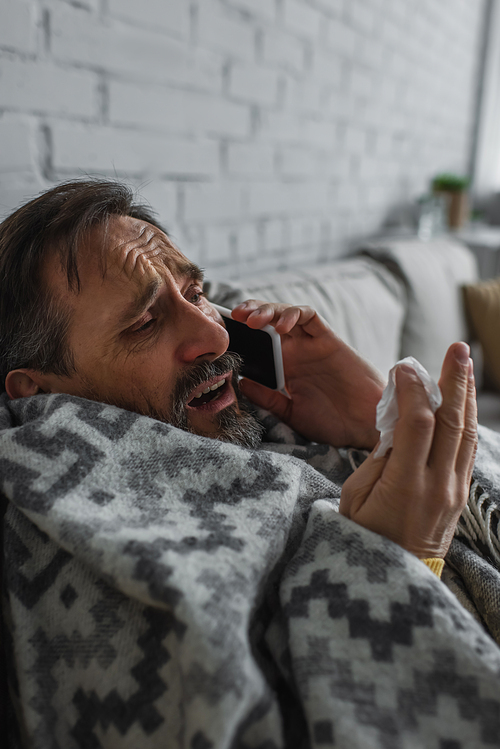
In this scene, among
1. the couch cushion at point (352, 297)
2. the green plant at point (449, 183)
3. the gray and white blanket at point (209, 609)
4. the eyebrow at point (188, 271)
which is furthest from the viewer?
the green plant at point (449, 183)

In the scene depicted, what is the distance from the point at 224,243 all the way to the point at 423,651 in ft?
4.12

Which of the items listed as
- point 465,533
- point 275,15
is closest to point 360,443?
point 465,533

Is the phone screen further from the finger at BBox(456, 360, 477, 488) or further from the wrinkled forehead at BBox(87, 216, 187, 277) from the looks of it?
the finger at BBox(456, 360, 477, 488)

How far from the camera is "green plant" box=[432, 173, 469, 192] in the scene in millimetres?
2744

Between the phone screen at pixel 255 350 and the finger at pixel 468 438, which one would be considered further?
the phone screen at pixel 255 350

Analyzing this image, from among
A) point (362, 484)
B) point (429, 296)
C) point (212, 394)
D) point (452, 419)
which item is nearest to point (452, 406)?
point (452, 419)

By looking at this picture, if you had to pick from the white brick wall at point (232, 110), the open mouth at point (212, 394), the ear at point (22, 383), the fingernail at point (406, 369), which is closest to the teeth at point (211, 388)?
the open mouth at point (212, 394)

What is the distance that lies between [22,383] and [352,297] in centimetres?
97

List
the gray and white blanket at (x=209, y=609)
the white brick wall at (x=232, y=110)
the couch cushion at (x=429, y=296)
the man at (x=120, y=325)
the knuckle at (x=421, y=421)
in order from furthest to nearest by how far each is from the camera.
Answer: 1. the couch cushion at (x=429, y=296)
2. the white brick wall at (x=232, y=110)
3. the man at (x=120, y=325)
4. the knuckle at (x=421, y=421)
5. the gray and white blanket at (x=209, y=609)

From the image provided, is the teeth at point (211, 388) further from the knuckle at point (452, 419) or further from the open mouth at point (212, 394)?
the knuckle at point (452, 419)

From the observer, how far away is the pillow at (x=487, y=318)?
6.42ft

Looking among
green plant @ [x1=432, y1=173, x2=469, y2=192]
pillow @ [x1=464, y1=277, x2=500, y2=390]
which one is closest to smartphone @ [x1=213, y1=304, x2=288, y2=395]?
pillow @ [x1=464, y1=277, x2=500, y2=390]

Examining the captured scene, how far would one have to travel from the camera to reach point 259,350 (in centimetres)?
93

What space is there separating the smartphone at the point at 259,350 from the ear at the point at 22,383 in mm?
330
